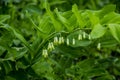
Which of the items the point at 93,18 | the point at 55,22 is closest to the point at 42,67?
the point at 55,22

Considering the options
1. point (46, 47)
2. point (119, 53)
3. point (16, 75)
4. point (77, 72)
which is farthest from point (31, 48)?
point (119, 53)

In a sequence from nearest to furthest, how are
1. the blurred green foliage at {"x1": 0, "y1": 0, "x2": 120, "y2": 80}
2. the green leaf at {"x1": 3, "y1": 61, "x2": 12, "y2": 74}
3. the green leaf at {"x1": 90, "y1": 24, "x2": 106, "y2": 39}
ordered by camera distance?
1. the green leaf at {"x1": 90, "y1": 24, "x2": 106, "y2": 39}
2. the blurred green foliage at {"x1": 0, "y1": 0, "x2": 120, "y2": 80}
3. the green leaf at {"x1": 3, "y1": 61, "x2": 12, "y2": 74}

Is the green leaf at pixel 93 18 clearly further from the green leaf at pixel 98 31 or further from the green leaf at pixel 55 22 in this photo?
the green leaf at pixel 55 22

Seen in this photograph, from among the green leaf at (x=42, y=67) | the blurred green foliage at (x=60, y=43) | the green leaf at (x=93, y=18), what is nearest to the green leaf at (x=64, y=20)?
the blurred green foliage at (x=60, y=43)

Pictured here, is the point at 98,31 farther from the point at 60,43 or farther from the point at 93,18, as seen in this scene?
the point at 60,43

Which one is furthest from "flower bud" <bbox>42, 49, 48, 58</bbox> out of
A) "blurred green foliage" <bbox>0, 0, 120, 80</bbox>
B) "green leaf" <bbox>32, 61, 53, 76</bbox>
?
"green leaf" <bbox>32, 61, 53, 76</bbox>

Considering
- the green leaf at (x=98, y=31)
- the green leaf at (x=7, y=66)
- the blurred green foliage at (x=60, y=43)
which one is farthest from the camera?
the green leaf at (x=7, y=66)

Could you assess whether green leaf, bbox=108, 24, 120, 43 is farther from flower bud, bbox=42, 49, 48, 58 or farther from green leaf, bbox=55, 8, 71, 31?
flower bud, bbox=42, 49, 48, 58

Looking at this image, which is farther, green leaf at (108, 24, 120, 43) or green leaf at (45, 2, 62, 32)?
green leaf at (45, 2, 62, 32)
